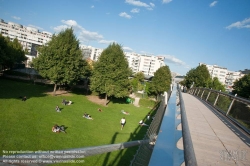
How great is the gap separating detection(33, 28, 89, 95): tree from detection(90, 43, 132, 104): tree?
4.45 meters

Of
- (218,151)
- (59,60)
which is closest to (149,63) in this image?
(59,60)

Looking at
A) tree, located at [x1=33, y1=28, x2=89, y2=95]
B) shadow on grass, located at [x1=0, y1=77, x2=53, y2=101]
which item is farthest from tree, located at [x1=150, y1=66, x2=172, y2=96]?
shadow on grass, located at [x1=0, y1=77, x2=53, y2=101]

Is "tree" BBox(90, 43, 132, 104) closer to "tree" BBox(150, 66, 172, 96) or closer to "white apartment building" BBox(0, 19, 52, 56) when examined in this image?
"tree" BBox(150, 66, 172, 96)

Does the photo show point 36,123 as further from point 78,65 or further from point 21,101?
point 78,65

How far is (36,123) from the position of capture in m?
18.7

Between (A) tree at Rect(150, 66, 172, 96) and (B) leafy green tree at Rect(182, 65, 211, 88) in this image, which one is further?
(B) leafy green tree at Rect(182, 65, 211, 88)

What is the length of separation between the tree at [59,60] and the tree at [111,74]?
4451mm

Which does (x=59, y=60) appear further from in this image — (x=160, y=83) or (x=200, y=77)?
(x=200, y=77)

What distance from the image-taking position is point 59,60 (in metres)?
34.0

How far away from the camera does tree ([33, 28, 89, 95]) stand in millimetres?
33406

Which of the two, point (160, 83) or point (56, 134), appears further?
point (160, 83)

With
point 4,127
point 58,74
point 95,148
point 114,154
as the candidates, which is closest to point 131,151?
point 114,154

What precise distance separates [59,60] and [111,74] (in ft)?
34.2

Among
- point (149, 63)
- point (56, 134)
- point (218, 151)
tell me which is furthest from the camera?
point (149, 63)
